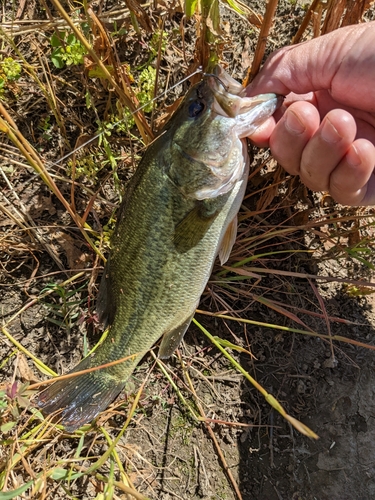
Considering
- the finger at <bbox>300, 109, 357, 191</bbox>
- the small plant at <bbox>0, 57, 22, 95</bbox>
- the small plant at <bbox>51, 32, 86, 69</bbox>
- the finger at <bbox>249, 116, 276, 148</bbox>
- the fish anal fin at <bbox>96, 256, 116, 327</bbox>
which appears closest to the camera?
the finger at <bbox>300, 109, 357, 191</bbox>

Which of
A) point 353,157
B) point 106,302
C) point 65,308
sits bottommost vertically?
point 65,308

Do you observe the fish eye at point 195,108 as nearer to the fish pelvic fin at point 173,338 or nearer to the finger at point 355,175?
the finger at point 355,175

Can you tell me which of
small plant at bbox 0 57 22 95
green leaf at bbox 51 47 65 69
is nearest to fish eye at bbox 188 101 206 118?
green leaf at bbox 51 47 65 69

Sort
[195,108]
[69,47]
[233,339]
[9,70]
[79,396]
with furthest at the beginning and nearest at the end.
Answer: [233,339] < [9,70] < [69,47] < [79,396] < [195,108]

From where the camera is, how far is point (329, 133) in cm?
180

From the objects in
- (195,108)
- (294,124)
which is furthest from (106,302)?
(294,124)

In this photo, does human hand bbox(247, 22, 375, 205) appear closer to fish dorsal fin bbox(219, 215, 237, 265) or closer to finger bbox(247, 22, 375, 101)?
finger bbox(247, 22, 375, 101)

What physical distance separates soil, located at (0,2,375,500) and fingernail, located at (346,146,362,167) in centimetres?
74

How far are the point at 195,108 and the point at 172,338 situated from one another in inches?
50.9

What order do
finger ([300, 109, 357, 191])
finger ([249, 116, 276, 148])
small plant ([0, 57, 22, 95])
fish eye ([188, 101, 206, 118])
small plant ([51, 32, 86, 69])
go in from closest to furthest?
finger ([300, 109, 357, 191]) → fish eye ([188, 101, 206, 118]) → finger ([249, 116, 276, 148]) → small plant ([51, 32, 86, 69]) → small plant ([0, 57, 22, 95])

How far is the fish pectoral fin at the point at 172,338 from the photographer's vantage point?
232cm

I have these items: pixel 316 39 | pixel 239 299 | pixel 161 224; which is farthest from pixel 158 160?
pixel 239 299

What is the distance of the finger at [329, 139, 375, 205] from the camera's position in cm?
183

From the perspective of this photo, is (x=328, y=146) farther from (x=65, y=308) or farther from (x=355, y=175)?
(x=65, y=308)
